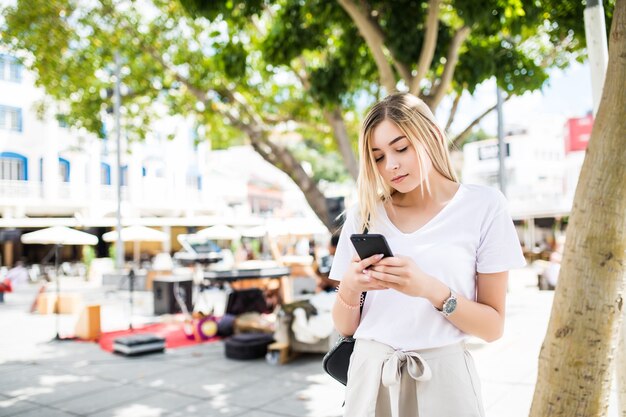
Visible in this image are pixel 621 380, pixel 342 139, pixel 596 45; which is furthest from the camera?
pixel 342 139

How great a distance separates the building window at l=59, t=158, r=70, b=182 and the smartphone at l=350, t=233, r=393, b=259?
3283cm

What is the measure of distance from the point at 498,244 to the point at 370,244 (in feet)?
1.38

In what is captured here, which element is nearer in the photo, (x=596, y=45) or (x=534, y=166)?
(x=596, y=45)

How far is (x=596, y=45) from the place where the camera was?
3268 mm

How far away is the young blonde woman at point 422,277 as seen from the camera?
1.58 metres

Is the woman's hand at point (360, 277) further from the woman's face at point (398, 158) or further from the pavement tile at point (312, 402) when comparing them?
the pavement tile at point (312, 402)

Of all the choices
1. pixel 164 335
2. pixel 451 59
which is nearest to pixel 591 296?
pixel 451 59

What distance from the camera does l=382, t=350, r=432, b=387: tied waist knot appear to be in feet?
5.15

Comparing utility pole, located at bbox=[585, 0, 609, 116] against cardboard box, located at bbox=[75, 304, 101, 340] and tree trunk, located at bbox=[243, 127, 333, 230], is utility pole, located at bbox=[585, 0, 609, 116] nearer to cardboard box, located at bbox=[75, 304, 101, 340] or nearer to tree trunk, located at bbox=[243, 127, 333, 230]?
tree trunk, located at bbox=[243, 127, 333, 230]

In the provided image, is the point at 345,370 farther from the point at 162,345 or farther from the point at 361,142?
the point at 162,345

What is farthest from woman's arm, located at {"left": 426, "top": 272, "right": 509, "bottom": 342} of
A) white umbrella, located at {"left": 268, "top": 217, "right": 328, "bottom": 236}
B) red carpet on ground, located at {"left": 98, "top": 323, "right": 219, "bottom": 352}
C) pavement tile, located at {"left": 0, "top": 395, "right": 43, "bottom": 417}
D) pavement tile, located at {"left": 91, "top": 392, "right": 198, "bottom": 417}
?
white umbrella, located at {"left": 268, "top": 217, "right": 328, "bottom": 236}

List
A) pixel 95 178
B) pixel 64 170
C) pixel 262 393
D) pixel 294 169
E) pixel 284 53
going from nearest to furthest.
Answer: pixel 262 393
pixel 284 53
pixel 294 169
pixel 64 170
pixel 95 178

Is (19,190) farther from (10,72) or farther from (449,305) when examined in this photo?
(449,305)

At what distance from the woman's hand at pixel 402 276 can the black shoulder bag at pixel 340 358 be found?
1.57ft
